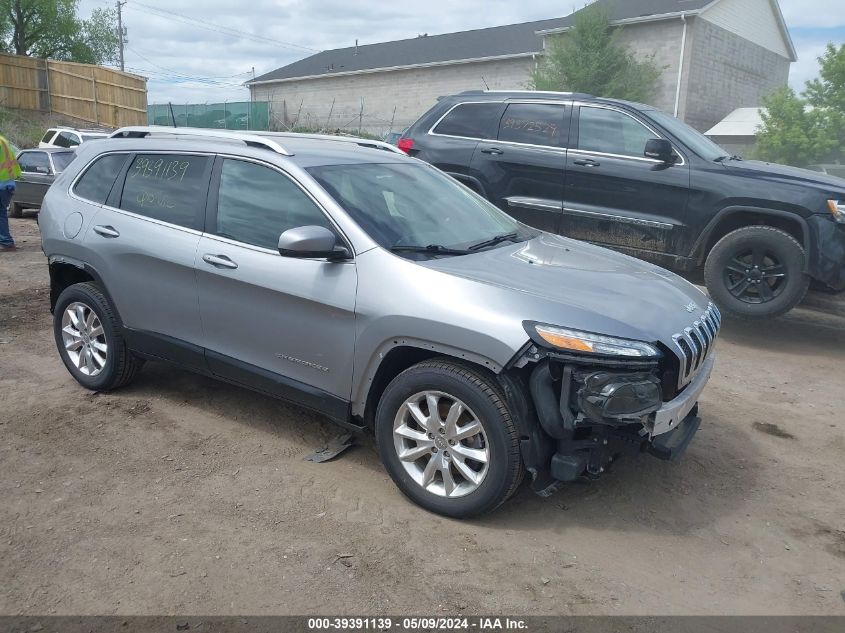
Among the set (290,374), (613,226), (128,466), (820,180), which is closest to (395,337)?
(290,374)

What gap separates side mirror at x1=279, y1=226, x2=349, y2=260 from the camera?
12.0ft

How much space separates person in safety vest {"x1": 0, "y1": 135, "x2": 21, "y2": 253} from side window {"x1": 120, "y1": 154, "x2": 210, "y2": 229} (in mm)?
7156

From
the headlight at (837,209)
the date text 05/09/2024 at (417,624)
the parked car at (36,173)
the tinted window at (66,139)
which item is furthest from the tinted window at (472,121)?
the tinted window at (66,139)

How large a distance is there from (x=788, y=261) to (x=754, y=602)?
410 cm

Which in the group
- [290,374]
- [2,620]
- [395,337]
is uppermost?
[395,337]

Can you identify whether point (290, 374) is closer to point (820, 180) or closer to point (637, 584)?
point (637, 584)

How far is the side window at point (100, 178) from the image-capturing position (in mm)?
4957

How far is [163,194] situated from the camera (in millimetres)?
4625

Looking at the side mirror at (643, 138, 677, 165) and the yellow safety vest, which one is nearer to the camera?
the side mirror at (643, 138, 677, 165)

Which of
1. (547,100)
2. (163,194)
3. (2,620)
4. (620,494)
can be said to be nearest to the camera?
(2,620)

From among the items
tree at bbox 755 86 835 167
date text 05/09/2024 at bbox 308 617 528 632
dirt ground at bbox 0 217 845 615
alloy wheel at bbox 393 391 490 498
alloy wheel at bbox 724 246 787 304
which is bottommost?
date text 05/09/2024 at bbox 308 617 528 632

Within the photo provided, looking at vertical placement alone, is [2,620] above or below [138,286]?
below

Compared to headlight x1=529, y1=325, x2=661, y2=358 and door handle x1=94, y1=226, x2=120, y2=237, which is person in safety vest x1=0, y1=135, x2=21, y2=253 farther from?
headlight x1=529, y1=325, x2=661, y2=358

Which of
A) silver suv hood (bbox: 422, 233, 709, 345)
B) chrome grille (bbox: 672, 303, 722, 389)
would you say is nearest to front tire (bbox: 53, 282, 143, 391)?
silver suv hood (bbox: 422, 233, 709, 345)
